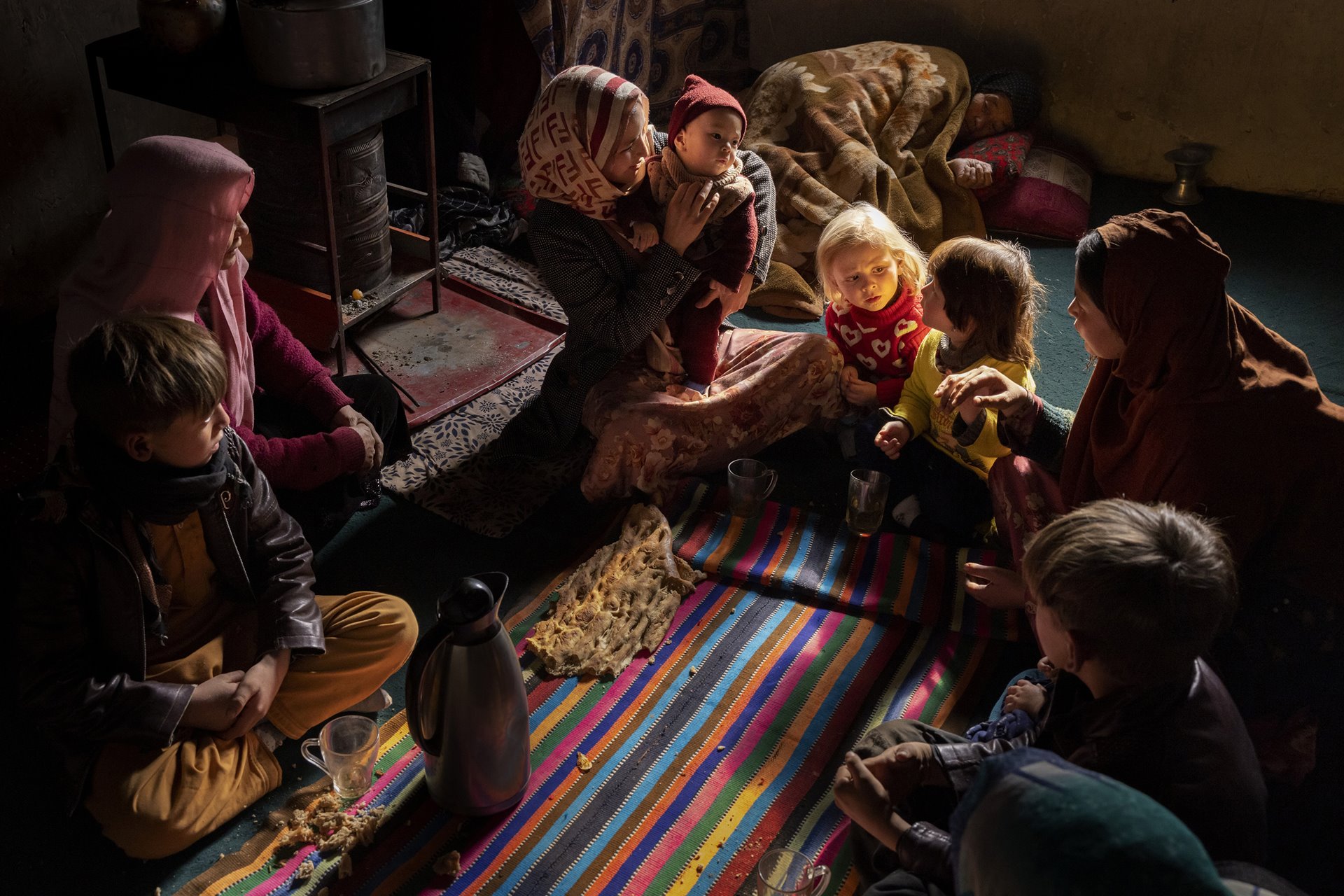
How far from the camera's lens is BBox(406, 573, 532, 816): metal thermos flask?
195 centimetres

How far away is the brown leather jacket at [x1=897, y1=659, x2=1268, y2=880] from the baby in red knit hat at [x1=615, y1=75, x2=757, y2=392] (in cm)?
170

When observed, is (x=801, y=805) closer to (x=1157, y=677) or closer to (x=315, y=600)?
(x=1157, y=677)

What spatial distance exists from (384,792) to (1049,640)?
1.36 m

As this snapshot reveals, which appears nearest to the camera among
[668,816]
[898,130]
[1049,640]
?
[1049,640]

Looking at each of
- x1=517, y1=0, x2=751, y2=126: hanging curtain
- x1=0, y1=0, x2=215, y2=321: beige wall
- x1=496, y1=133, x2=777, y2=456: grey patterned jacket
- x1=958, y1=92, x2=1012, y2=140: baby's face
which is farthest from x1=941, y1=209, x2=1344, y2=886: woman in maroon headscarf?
x1=0, y1=0, x2=215, y2=321: beige wall

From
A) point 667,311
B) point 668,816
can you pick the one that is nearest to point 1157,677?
point 668,816

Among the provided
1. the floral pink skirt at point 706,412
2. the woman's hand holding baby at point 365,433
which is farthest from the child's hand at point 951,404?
the woman's hand holding baby at point 365,433

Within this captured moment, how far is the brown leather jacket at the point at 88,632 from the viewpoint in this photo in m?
1.98

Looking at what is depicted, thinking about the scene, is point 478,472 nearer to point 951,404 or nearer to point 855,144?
point 951,404

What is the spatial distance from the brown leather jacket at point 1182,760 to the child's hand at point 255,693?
1.28 meters

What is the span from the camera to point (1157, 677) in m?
1.67

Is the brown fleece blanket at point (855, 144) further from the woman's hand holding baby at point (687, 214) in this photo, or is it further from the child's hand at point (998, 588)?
the child's hand at point (998, 588)

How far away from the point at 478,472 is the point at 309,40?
1.32 meters

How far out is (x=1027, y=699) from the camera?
208 cm
